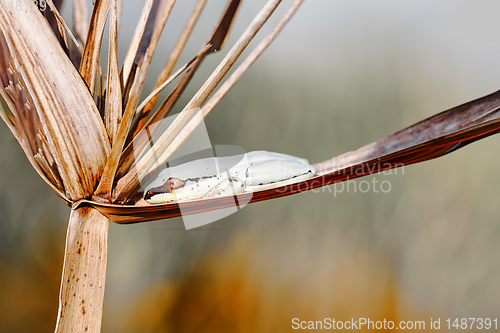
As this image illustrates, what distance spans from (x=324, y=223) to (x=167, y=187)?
42 cm

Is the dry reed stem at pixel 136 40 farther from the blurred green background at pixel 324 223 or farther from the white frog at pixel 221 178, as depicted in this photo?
the blurred green background at pixel 324 223

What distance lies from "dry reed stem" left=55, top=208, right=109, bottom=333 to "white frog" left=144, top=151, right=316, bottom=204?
0.05 meters

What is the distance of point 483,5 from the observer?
0.60 meters

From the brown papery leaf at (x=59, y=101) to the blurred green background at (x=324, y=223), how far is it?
1.08 feet

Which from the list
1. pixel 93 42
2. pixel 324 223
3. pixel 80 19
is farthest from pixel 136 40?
pixel 324 223

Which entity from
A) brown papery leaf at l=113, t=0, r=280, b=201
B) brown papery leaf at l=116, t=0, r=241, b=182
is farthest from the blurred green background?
brown papery leaf at l=113, t=0, r=280, b=201

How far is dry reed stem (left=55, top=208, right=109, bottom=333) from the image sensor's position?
0.28 m

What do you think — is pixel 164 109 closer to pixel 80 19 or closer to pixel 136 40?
pixel 136 40

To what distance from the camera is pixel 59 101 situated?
275 mm

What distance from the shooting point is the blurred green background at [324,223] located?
2.04 feet

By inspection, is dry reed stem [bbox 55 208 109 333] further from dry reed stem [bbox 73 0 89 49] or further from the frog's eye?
dry reed stem [bbox 73 0 89 49]

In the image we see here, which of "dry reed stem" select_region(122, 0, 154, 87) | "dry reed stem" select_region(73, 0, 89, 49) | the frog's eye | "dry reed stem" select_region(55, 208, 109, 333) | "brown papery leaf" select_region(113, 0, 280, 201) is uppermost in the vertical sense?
"dry reed stem" select_region(73, 0, 89, 49)

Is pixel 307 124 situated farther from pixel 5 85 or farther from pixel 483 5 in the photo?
pixel 5 85

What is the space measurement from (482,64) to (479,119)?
40 cm
